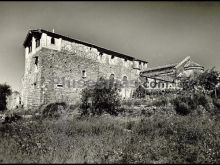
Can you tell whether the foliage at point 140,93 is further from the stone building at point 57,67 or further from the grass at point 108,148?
the grass at point 108,148

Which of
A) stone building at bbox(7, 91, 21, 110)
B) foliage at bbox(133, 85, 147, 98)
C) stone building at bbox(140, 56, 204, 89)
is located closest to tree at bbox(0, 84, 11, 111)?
stone building at bbox(7, 91, 21, 110)

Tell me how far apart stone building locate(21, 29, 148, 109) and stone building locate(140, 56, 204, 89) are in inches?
165

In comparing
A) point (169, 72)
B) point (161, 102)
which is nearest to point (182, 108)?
point (161, 102)

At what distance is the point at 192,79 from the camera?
2261 cm

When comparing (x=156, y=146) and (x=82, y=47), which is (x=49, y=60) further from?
(x=156, y=146)

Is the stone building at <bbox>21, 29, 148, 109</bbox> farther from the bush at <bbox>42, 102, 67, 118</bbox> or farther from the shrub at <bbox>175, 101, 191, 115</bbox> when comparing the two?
the shrub at <bbox>175, 101, 191, 115</bbox>

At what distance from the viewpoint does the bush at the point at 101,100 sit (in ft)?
59.6

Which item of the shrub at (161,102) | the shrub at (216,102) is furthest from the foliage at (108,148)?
the shrub at (216,102)

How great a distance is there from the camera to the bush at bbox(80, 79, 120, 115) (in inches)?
715

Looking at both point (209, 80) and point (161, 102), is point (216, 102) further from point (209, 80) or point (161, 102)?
point (161, 102)

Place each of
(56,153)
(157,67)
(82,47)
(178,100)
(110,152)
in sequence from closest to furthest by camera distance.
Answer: (56,153) → (110,152) → (178,100) → (82,47) → (157,67)

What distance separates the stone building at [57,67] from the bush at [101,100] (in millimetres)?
5945

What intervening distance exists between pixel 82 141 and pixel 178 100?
12.6 m

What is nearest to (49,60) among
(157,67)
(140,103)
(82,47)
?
(82,47)
